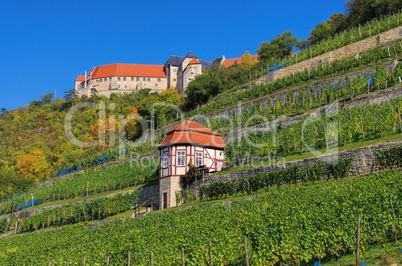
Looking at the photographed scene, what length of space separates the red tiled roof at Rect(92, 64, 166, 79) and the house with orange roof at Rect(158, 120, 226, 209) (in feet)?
270

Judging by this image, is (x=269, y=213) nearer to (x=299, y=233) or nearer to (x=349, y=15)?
(x=299, y=233)

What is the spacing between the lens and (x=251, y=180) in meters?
29.3

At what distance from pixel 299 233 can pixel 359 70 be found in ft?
101

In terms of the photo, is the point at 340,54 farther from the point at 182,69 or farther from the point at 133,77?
the point at 133,77

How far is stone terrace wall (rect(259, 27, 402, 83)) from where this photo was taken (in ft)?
160

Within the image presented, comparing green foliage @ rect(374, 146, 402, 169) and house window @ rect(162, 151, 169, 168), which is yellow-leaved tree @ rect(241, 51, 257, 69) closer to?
house window @ rect(162, 151, 169, 168)

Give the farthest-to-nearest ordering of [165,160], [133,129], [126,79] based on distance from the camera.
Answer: [126,79], [133,129], [165,160]

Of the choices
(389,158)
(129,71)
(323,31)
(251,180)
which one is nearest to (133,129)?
(323,31)

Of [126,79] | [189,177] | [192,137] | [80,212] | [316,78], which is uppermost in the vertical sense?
[126,79]

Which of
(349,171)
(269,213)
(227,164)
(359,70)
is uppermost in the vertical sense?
(359,70)

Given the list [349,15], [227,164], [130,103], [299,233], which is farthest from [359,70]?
[130,103]

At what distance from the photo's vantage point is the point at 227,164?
1435 inches

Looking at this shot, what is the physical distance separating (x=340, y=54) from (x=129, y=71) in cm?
7502

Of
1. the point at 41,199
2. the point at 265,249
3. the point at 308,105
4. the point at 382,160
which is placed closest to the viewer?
the point at 265,249
